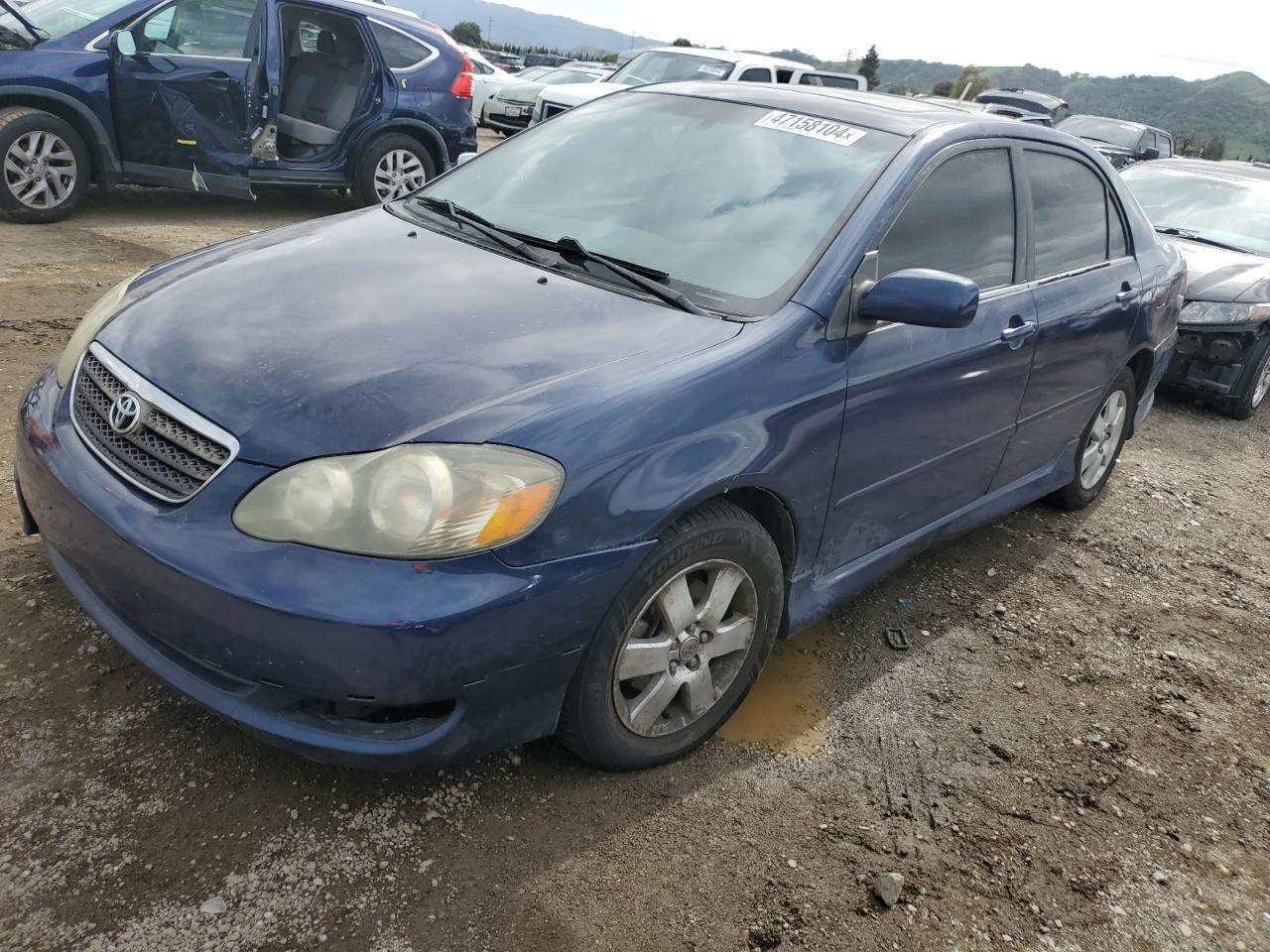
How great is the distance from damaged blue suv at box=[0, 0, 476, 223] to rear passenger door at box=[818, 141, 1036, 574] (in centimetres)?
373

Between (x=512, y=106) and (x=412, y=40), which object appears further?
(x=512, y=106)

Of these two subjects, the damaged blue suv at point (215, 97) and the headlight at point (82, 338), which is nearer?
the headlight at point (82, 338)

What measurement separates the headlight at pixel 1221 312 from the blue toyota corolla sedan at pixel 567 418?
339cm

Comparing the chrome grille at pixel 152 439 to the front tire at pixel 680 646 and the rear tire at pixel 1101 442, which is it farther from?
the rear tire at pixel 1101 442

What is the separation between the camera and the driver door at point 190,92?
22.5ft

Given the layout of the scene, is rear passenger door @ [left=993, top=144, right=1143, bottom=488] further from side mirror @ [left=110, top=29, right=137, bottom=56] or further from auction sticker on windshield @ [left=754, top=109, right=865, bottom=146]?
side mirror @ [left=110, top=29, right=137, bottom=56]

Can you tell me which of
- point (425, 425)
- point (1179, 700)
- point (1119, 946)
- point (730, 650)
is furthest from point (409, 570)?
point (1179, 700)

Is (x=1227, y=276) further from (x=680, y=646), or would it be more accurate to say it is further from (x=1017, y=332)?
(x=680, y=646)

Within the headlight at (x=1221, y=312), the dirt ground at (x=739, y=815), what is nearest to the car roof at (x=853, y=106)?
the dirt ground at (x=739, y=815)

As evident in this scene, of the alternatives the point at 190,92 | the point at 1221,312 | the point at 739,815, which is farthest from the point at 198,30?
the point at 1221,312

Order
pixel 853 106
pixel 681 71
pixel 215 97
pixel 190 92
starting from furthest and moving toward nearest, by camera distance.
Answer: pixel 681 71 < pixel 215 97 < pixel 190 92 < pixel 853 106

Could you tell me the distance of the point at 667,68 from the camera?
12211 millimetres

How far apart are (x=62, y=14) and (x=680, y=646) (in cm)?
701

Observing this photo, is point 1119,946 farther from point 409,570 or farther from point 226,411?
point 226,411
